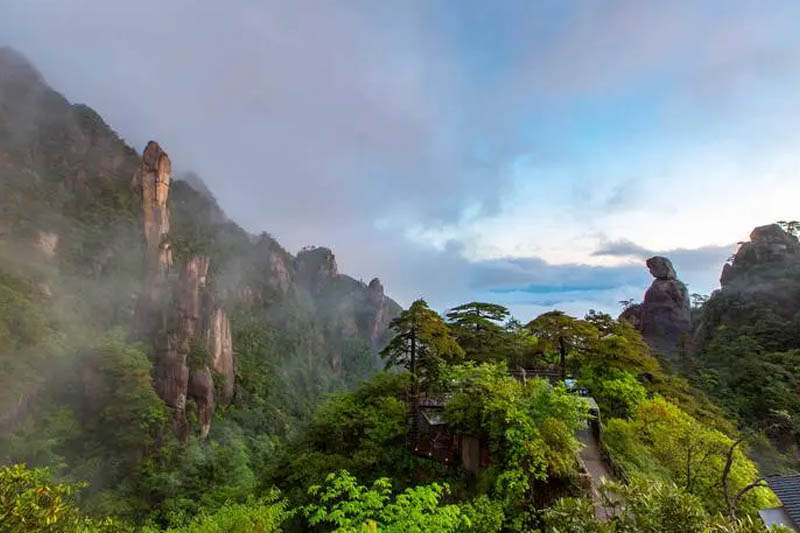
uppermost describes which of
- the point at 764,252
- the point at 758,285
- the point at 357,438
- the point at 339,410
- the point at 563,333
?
the point at 764,252

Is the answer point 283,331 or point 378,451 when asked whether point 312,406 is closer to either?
point 283,331

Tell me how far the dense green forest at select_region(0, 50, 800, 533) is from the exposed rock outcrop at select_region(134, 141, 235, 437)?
680 millimetres

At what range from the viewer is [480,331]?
25578 mm

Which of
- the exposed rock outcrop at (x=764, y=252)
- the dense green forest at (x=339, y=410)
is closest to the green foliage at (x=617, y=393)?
the dense green forest at (x=339, y=410)

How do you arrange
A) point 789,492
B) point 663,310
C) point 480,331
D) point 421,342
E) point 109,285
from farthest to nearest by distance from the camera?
point 663,310 < point 109,285 < point 480,331 < point 421,342 < point 789,492

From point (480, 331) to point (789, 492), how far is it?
1595 centimetres

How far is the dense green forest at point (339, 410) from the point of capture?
9070mm

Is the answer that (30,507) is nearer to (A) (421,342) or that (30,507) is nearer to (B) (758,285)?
(A) (421,342)

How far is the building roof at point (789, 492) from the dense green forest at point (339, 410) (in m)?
0.88

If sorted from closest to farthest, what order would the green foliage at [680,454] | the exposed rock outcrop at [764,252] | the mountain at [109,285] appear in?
the green foliage at [680,454] → the mountain at [109,285] → the exposed rock outcrop at [764,252]

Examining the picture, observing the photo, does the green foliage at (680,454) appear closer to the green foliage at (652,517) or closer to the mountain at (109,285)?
the green foliage at (652,517)

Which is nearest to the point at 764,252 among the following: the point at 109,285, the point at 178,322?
the point at 178,322

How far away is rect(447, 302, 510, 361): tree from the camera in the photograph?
23188 millimetres

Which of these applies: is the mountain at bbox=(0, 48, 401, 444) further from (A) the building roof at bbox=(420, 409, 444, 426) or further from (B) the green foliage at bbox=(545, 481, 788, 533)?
(B) the green foliage at bbox=(545, 481, 788, 533)
